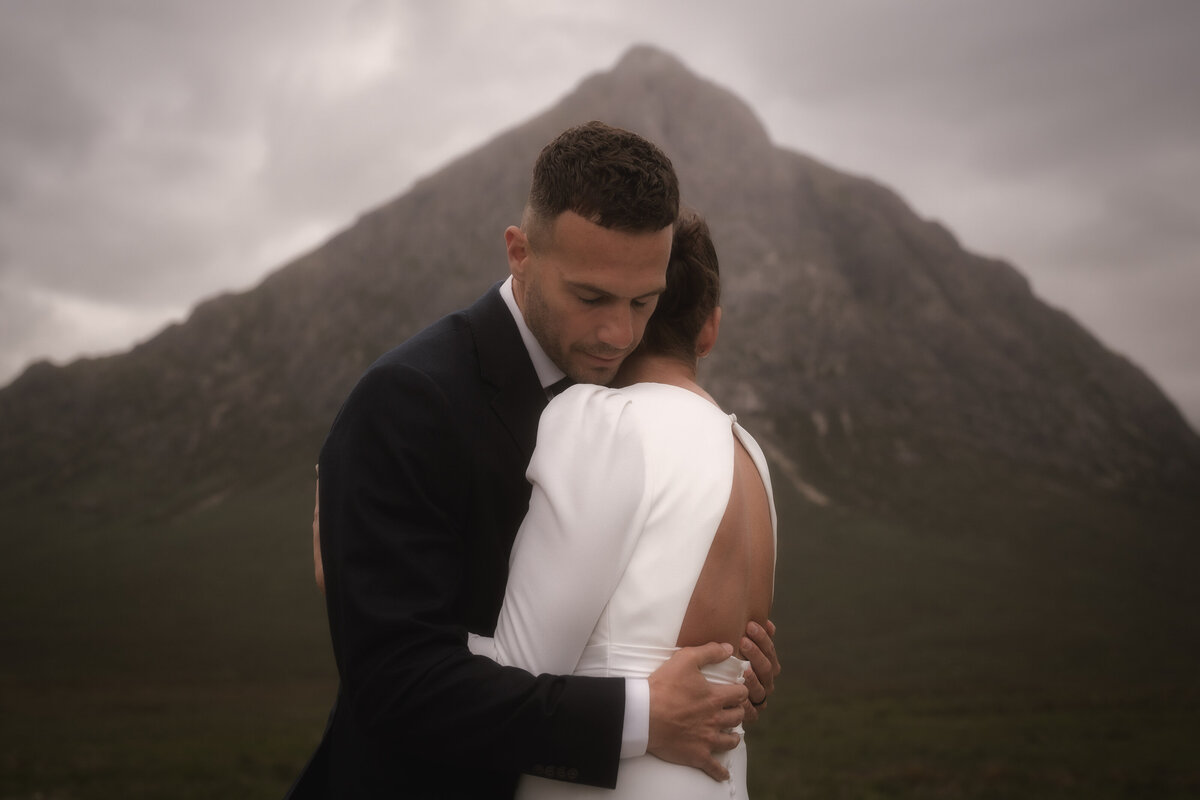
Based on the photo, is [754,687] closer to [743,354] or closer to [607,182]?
[607,182]

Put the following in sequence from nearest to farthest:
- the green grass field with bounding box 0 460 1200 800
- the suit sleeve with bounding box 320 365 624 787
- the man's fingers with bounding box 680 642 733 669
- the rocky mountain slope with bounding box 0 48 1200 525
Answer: the suit sleeve with bounding box 320 365 624 787, the man's fingers with bounding box 680 642 733 669, the green grass field with bounding box 0 460 1200 800, the rocky mountain slope with bounding box 0 48 1200 525

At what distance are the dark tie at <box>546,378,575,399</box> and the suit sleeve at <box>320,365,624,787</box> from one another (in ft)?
2.62

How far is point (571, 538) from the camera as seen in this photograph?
3.44m

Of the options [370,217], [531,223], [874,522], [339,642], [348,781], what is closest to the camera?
[339,642]

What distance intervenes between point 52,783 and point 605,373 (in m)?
18.4

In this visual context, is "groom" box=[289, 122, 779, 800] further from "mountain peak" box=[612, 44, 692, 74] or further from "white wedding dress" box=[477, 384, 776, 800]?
"mountain peak" box=[612, 44, 692, 74]

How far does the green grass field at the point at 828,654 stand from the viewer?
22.4 metres

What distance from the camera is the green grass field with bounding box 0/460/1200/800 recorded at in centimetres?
2244

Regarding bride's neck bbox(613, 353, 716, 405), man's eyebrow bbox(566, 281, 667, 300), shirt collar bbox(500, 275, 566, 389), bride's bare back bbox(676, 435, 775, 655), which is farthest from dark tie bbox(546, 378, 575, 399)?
bride's bare back bbox(676, 435, 775, 655)

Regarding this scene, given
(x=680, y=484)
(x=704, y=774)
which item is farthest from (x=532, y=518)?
(x=704, y=774)

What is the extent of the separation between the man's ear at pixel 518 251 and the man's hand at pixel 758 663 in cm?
192

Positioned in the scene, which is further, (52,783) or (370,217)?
(370,217)

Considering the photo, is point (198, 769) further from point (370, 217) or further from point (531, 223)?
point (370, 217)

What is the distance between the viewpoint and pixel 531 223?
416 centimetres
